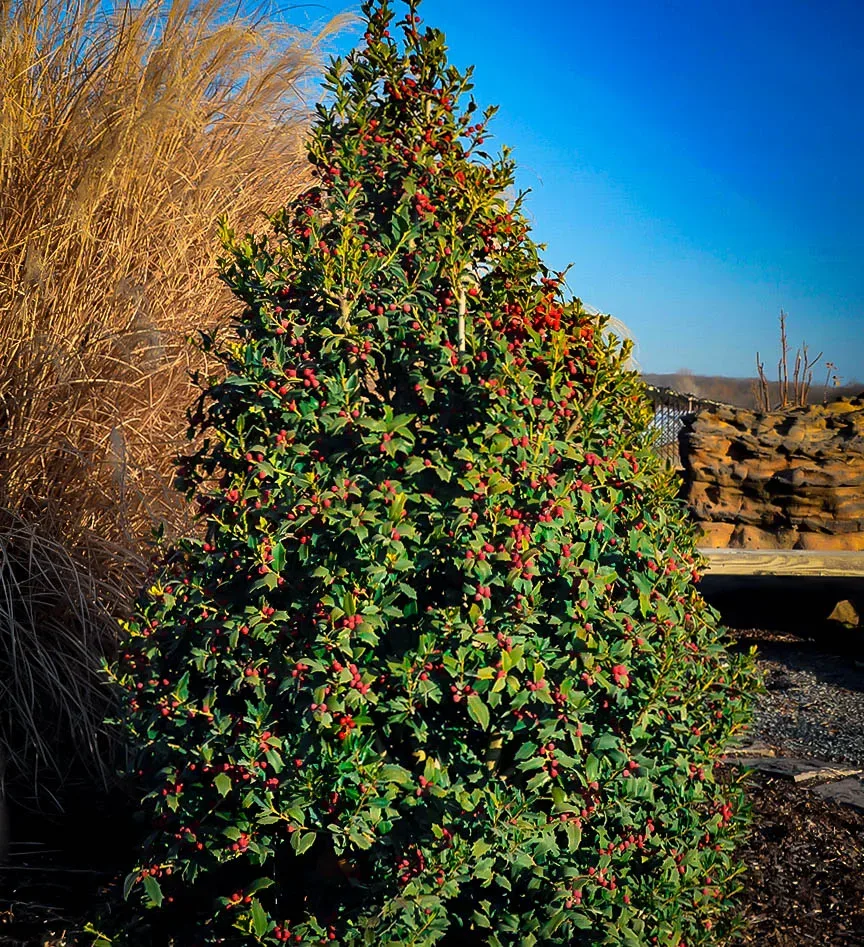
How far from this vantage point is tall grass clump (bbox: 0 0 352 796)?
3201mm

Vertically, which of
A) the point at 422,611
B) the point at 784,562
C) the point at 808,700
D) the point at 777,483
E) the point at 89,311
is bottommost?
the point at 808,700

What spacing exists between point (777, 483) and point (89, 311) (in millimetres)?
4588

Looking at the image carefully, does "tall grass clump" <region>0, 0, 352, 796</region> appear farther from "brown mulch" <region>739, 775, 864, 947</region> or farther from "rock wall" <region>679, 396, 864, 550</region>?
"rock wall" <region>679, 396, 864, 550</region>

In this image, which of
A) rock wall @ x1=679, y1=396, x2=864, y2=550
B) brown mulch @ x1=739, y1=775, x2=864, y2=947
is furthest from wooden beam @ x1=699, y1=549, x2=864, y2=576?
brown mulch @ x1=739, y1=775, x2=864, y2=947

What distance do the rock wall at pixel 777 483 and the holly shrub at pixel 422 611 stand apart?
4.56m

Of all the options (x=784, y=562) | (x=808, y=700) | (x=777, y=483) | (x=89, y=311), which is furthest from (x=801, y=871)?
(x=777, y=483)

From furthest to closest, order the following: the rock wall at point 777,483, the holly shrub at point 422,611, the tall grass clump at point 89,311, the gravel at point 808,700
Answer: the rock wall at point 777,483 → the gravel at point 808,700 → the tall grass clump at point 89,311 → the holly shrub at point 422,611

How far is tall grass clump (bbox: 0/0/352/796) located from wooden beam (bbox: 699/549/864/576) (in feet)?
10.9

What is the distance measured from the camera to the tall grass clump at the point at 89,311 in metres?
3.20

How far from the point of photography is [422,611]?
6.08 feet

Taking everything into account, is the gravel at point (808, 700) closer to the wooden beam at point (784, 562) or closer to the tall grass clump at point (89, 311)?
the wooden beam at point (784, 562)

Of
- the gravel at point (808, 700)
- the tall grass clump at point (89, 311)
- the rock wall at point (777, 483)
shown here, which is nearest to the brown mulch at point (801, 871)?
the gravel at point (808, 700)

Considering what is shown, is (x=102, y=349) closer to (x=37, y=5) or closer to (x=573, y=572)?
(x=37, y=5)

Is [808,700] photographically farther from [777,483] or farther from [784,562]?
[777,483]
